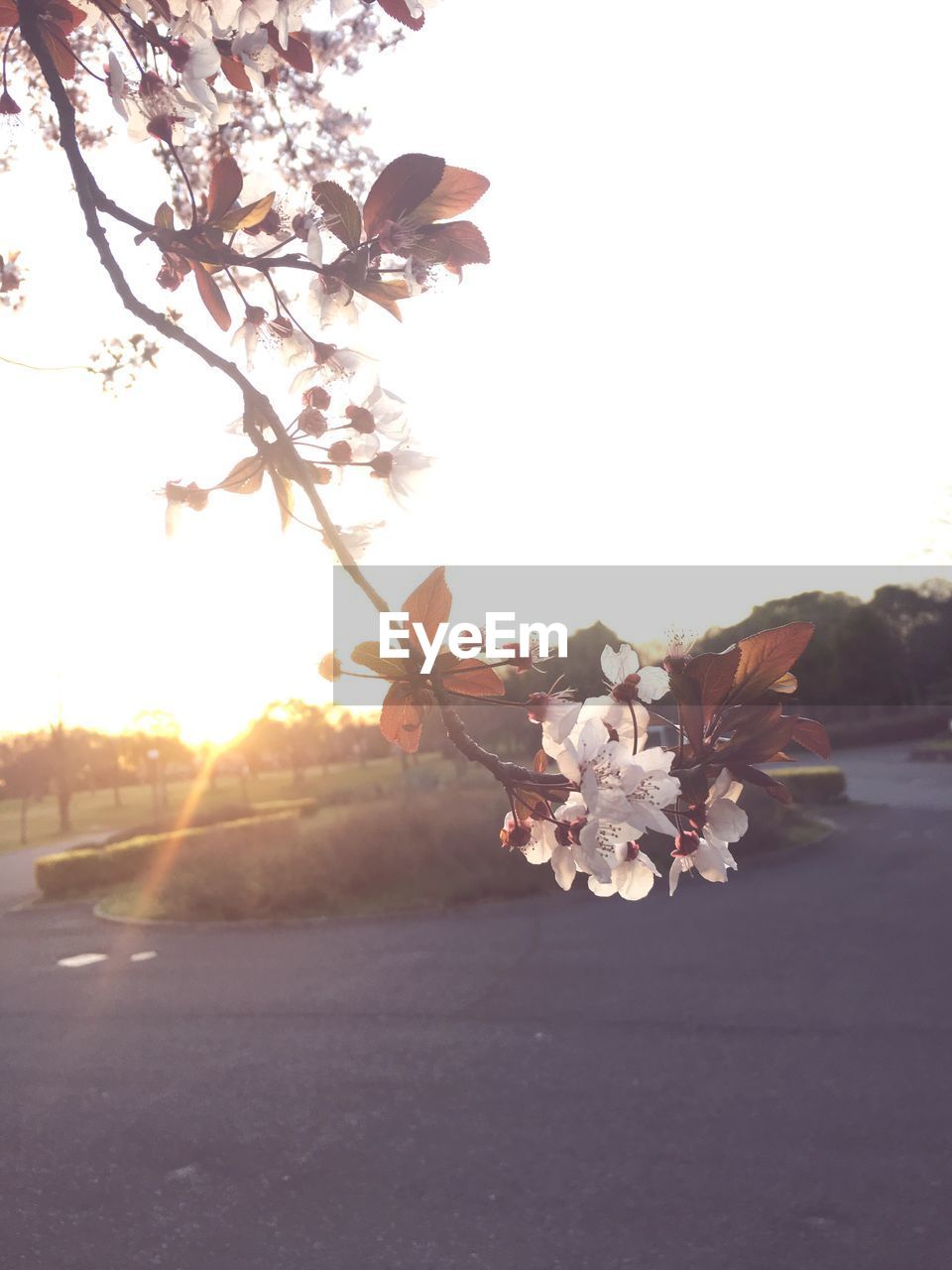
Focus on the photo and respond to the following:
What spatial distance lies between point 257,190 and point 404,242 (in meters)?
0.21

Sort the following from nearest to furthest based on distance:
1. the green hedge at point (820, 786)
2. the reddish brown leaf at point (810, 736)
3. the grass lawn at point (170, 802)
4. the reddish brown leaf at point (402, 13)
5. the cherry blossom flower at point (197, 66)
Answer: the reddish brown leaf at point (810, 736)
the cherry blossom flower at point (197, 66)
the reddish brown leaf at point (402, 13)
the green hedge at point (820, 786)
the grass lawn at point (170, 802)

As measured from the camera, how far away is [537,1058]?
24.7ft

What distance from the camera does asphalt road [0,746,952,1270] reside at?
5051mm

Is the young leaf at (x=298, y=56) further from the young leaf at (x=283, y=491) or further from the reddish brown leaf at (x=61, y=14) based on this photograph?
the young leaf at (x=283, y=491)

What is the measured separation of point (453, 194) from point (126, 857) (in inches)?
822

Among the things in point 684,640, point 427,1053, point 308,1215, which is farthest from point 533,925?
point 684,640

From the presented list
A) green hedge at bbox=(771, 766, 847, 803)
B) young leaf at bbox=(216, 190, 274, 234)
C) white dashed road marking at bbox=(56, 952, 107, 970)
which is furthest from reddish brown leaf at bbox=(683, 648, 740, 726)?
green hedge at bbox=(771, 766, 847, 803)

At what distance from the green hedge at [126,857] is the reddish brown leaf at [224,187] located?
717 inches

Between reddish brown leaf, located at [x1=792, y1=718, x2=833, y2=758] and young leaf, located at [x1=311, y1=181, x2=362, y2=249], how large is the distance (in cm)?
70

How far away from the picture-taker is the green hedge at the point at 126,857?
19.7 metres

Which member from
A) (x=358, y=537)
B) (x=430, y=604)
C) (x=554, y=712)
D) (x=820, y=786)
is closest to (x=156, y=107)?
(x=358, y=537)

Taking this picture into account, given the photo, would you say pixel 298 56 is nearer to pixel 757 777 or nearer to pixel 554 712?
pixel 554 712

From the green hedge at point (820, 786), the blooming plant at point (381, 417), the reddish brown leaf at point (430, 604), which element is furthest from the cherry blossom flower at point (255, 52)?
the green hedge at point (820, 786)

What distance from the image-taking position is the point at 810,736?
1.10 metres
